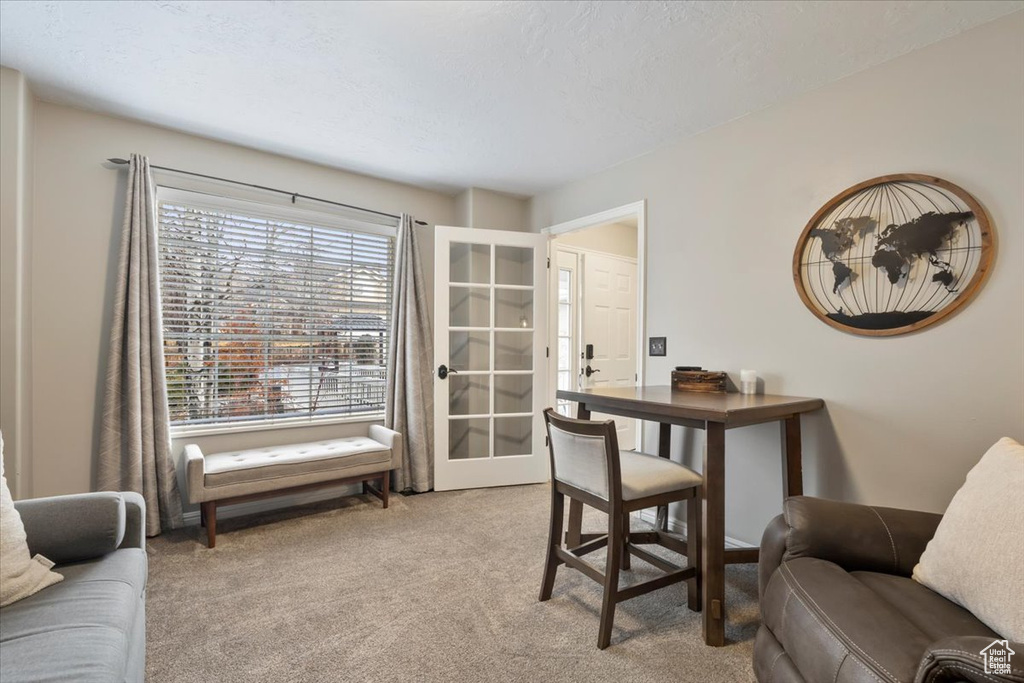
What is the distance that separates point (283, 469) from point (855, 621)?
107 inches

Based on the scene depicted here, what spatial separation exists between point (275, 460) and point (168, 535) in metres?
0.71

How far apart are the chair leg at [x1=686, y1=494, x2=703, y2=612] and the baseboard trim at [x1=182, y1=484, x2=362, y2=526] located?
2.34 m

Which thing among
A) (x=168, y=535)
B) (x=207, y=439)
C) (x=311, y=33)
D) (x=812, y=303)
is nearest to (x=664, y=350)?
(x=812, y=303)

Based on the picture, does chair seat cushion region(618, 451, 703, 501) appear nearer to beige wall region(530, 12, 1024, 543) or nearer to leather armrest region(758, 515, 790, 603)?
leather armrest region(758, 515, 790, 603)

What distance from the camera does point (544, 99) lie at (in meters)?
2.40

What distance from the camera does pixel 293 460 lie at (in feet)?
9.18

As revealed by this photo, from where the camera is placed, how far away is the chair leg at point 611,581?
5.57 ft

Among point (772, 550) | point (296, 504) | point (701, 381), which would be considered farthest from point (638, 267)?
point (296, 504)

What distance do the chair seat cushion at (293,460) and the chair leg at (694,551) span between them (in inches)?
78.0

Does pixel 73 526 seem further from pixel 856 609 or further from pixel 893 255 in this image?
pixel 893 255

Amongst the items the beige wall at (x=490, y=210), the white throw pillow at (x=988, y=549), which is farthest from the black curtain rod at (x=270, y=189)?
the white throw pillow at (x=988, y=549)

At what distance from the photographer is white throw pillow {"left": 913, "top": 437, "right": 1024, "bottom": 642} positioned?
1.08 metres

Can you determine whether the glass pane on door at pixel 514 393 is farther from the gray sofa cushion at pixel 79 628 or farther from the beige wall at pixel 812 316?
the gray sofa cushion at pixel 79 628

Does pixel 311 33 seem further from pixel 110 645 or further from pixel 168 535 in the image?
pixel 168 535
